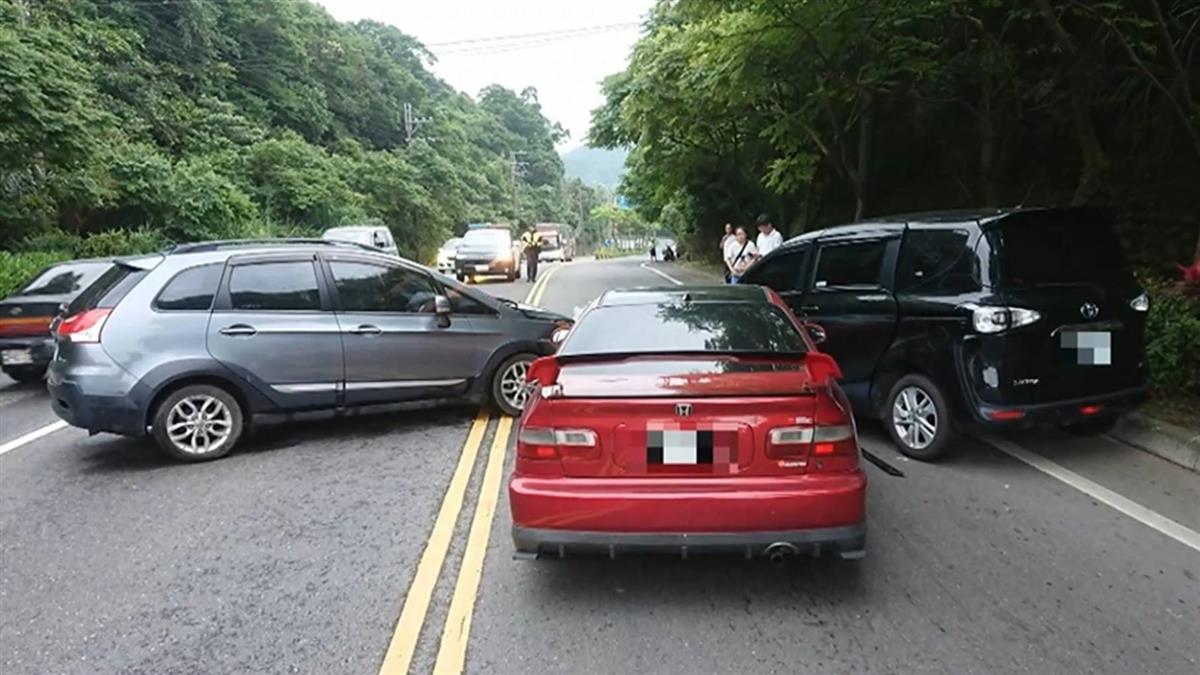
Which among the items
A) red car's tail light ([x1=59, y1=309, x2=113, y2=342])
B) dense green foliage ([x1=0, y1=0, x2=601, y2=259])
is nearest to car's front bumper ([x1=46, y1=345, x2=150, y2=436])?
red car's tail light ([x1=59, y1=309, x2=113, y2=342])

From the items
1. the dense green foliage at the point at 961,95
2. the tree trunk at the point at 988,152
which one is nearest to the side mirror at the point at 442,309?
the dense green foliage at the point at 961,95

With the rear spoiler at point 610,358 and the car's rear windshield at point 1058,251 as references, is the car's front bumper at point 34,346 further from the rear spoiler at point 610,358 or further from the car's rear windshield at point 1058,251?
the car's rear windshield at point 1058,251

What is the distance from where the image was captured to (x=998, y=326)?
16.9 feet

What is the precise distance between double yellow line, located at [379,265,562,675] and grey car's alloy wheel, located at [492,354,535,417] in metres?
0.94

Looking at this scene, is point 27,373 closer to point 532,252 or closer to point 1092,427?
point 1092,427

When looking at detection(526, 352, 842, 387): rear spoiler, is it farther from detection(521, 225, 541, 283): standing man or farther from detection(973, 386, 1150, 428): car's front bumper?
detection(521, 225, 541, 283): standing man

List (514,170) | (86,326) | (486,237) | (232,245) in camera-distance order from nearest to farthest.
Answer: (86,326) < (232,245) < (486,237) < (514,170)

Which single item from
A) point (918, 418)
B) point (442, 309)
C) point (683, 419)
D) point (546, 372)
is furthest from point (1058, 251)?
point (442, 309)

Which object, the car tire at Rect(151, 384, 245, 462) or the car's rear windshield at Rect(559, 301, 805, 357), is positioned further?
the car tire at Rect(151, 384, 245, 462)

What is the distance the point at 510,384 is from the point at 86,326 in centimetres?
328

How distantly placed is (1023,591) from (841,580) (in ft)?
2.68

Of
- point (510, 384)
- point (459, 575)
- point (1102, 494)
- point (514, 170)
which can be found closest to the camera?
point (459, 575)

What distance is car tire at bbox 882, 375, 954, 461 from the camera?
5.55 metres

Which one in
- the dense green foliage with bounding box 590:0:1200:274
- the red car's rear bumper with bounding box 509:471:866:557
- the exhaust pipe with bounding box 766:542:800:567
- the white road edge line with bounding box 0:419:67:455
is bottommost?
the white road edge line with bounding box 0:419:67:455
